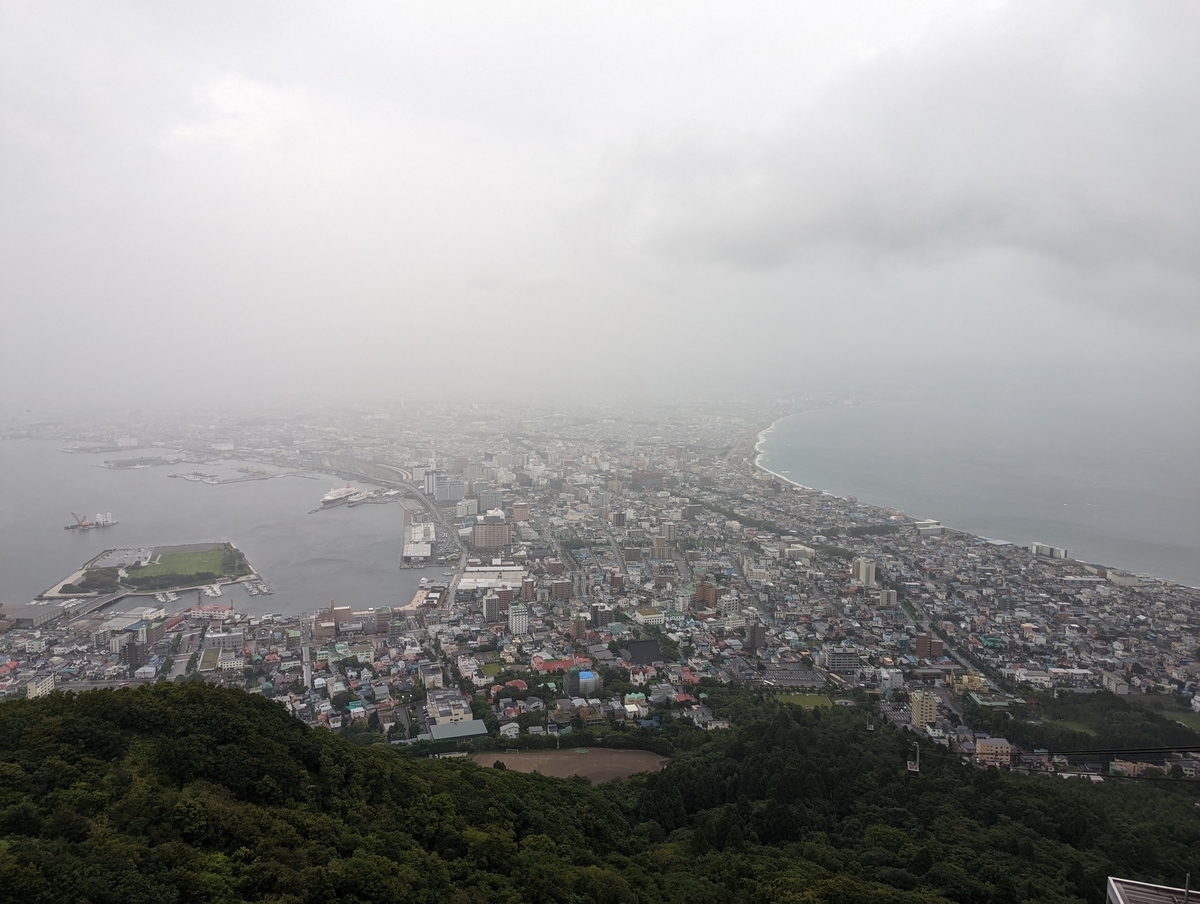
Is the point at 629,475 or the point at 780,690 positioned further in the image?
the point at 629,475

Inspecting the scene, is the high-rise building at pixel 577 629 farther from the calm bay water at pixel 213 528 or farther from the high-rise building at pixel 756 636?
the calm bay water at pixel 213 528

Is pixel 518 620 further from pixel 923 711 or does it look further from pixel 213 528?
pixel 213 528

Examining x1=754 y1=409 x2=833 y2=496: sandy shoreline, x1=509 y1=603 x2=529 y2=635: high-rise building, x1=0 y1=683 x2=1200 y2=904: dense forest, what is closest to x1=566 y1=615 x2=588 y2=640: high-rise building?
x1=509 y1=603 x2=529 y2=635: high-rise building

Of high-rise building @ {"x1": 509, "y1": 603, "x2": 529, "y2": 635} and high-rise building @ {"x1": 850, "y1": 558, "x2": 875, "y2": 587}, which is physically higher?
high-rise building @ {"x1": 850, "y1": 558, "x2": 875, "y2": 587}

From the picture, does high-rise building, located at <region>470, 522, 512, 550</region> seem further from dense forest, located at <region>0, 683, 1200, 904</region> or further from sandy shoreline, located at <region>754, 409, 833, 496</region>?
sandy shoreline, located at <region>754, 409, 833, 496</region>

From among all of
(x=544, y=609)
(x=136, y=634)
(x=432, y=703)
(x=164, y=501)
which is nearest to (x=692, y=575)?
(x=544, y=609)

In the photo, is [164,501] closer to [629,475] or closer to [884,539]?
[629,475]
